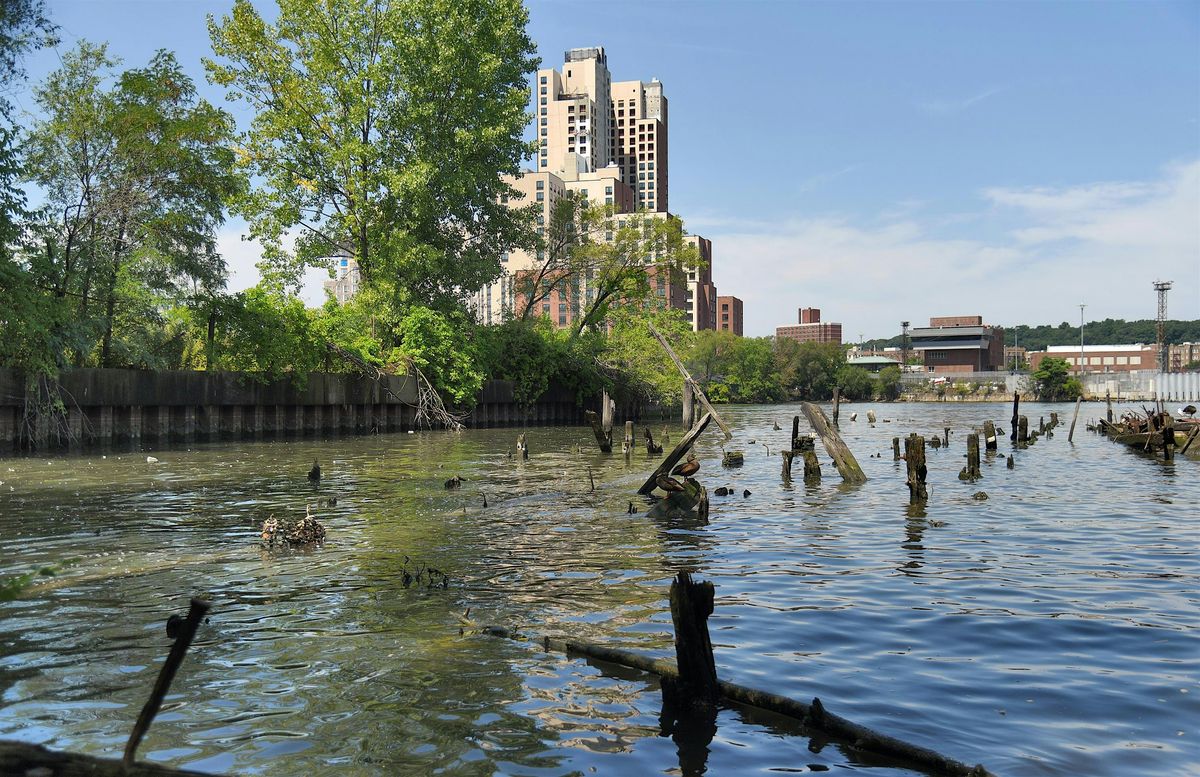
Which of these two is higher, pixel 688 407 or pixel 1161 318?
pixel 1161 318

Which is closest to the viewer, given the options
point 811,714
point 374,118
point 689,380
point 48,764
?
point 48,764

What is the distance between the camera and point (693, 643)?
6.22 meters

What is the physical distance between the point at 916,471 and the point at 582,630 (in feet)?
41.7

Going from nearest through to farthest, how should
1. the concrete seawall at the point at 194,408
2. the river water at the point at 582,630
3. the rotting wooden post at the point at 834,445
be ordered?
the river water at the point at 582,630
the rotting wooden post at the point at 834,445
the concrete seawall at the point at 194,408

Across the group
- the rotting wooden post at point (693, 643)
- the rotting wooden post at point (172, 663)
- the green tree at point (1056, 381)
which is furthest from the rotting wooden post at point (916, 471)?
the green tree at point (1056, 381)

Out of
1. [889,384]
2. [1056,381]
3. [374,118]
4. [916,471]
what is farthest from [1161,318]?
[916,471]

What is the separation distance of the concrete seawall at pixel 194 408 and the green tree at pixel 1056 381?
410ft

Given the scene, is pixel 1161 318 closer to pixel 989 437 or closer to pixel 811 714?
pixel 989 437

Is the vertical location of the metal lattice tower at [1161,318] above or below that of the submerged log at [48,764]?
above

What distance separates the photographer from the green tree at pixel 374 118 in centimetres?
4475

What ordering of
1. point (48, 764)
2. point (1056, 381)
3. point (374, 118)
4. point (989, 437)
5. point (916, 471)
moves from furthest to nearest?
1. point (1056, 381)
2. point (374, 118)
3. point (989, 437)
4. point (916, 471)
5. point (48, 764)

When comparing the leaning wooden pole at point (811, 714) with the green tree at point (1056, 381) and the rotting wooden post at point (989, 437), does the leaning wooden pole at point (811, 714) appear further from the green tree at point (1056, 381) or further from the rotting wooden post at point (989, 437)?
the green tree at point (1056, 381)

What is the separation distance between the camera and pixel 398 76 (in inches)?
1794

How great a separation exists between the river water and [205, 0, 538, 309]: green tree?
1138 inches
